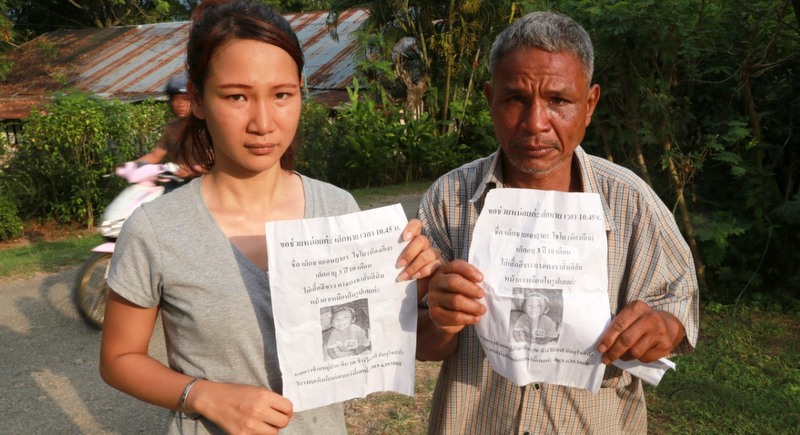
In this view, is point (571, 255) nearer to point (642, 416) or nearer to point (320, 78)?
point (642, 416)

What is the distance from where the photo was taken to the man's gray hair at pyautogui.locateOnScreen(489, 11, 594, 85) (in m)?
1.66

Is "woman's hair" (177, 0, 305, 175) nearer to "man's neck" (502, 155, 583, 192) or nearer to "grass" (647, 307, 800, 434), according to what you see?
"man's neck" (502, 155, 583, 192)

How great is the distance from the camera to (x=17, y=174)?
10.2 metres

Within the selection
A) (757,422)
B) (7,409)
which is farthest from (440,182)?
(7,409)

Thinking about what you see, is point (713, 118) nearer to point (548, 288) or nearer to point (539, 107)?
point (539, 107)

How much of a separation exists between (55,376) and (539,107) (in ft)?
13.7

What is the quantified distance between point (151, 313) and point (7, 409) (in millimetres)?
3310

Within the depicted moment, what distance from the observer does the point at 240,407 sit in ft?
4.67

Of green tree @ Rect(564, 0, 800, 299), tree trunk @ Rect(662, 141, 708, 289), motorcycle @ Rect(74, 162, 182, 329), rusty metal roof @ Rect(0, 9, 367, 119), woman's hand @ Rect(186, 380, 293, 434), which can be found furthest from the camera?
rusty metal roof @ Rect(0, 9, 367, 119)

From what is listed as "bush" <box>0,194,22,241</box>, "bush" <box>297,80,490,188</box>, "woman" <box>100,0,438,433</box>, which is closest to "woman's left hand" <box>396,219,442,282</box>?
"woman" <box>100,0,438,433</box>

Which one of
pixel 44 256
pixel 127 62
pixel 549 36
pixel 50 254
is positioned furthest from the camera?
pixel 127 62

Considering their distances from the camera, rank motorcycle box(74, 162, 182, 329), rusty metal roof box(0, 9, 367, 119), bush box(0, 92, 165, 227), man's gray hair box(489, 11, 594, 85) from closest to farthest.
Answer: man's gray hair box(489, 11, 594, 85)
motorcycle box(74, 162, 182, 329)
bush box(0, 92, 165, 227)
rusty metal roof box(0, 9, 367, 119)

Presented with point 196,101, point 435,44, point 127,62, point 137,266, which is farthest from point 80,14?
point 137,266

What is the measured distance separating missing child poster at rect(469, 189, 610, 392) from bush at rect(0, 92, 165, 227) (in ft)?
31.5
